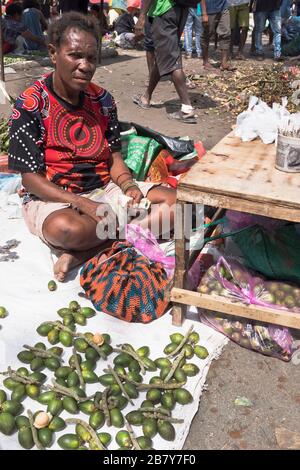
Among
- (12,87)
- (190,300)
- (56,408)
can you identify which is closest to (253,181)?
(190,300)

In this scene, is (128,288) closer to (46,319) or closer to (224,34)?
(46,319)

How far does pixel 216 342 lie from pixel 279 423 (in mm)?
544

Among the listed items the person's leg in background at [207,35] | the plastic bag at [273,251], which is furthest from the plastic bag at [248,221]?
the person's leg in background at [207,35]

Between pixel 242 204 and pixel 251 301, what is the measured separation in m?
0.55

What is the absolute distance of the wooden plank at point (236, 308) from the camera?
2.30 metres

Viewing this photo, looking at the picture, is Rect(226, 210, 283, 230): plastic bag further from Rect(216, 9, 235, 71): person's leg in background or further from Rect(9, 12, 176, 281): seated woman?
Rect(216, 9, 235, 71): person's leg in background

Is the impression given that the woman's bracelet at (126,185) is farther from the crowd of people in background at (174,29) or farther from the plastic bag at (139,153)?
the crowd of people in background at (174,29)

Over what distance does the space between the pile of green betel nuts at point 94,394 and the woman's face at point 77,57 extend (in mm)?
1401

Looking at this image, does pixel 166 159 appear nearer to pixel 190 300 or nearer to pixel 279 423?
pixel 190 300

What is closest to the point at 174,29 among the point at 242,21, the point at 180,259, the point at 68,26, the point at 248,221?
the point at 68,26

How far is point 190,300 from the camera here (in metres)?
2.46

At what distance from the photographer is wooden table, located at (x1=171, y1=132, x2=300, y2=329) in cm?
216

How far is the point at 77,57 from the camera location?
283cm

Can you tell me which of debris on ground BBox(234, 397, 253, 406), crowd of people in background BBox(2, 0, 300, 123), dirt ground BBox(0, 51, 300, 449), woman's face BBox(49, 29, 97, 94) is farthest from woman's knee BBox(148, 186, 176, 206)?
crowd of people in background BBox(2, 0, 300, 123)
